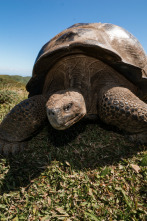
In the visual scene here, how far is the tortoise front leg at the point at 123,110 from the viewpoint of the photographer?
2.15m

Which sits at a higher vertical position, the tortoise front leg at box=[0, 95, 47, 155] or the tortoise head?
the tortoise head

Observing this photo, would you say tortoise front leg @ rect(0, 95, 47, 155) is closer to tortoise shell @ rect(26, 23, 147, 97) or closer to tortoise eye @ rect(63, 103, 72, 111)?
tortoise eye @ rect(63, 103, 72, 111)

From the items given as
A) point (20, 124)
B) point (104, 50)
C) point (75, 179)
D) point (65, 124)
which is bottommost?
point (75, 179)

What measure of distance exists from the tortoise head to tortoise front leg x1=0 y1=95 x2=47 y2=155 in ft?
1.44

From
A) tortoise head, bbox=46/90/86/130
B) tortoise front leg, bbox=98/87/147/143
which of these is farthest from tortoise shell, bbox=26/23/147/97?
tortoise head, bbox=46/90/86/130

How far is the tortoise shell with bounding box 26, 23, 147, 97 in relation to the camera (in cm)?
244

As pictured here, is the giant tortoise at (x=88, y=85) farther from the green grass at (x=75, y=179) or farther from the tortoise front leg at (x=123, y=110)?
the green grass at (x=75, y=179)

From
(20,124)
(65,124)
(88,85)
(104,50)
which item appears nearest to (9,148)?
(20,124)

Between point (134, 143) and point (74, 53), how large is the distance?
175 cm

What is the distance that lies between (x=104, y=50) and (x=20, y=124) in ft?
5.54

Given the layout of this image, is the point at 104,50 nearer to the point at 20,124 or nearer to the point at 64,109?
the point at 64,109

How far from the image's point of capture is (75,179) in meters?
1.83

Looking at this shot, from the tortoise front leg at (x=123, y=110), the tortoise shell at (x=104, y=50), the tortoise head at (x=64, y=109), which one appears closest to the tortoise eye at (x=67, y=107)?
the tortoise head at (x=64, y=109)

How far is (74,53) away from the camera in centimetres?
261
